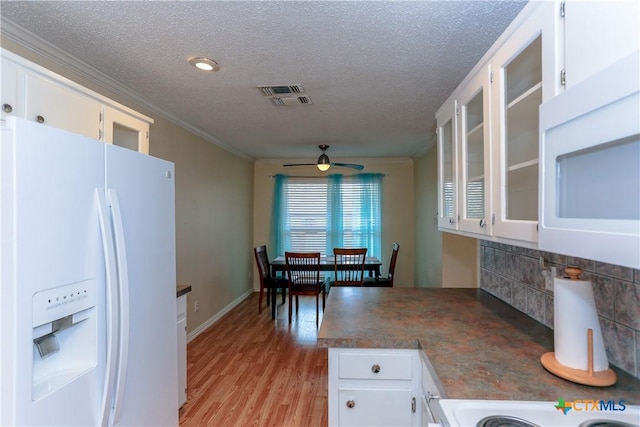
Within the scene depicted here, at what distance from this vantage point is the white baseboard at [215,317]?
A: 3568 millimetres

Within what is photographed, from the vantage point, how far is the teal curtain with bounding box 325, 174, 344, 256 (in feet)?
18.7

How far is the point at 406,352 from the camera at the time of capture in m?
1.41

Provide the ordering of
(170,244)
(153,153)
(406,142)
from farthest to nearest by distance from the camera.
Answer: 1. (406,142)
2. (153,153)
3. (170,244)

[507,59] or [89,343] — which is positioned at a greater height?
[507,59]

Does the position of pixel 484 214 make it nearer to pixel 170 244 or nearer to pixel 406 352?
pixel 406 352

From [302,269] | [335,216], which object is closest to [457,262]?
[302,269]

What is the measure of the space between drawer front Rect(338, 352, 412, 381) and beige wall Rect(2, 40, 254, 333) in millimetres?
2377

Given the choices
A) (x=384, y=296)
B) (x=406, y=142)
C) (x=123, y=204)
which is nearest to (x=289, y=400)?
(x=384, y=296)

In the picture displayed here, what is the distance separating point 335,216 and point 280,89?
343 cm

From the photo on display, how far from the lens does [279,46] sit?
1851 millimetres

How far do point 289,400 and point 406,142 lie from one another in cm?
342

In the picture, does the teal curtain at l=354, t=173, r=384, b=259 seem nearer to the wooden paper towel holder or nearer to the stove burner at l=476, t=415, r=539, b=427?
the wooden paper towel holder

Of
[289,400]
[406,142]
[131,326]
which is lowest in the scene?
[289,400]

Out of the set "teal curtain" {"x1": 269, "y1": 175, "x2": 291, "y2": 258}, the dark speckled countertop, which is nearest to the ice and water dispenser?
the dark speckled countertop
